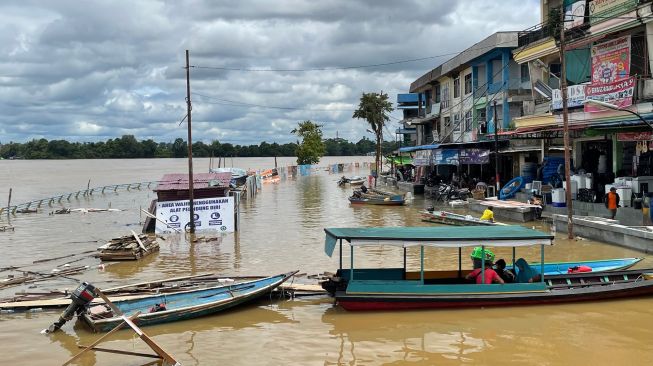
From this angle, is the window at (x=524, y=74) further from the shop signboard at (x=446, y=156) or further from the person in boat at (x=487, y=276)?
the person in boat at (x=487, y=276)

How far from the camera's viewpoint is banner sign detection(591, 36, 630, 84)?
922 inches

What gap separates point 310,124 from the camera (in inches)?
4048

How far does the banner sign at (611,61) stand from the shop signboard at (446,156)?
1364 cm

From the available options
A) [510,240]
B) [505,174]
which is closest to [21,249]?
[510,240]

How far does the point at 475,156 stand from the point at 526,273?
23278 millimetres

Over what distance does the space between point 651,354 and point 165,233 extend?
2080 centimetres

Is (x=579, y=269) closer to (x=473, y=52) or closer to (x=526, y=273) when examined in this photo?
(x=526, y=273)

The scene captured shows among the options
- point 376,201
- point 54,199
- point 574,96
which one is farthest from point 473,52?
point 54,199

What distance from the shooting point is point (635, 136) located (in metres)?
22.8

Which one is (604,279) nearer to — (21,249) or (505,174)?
(21,249)

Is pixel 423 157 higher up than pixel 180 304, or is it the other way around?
pixel 423 157

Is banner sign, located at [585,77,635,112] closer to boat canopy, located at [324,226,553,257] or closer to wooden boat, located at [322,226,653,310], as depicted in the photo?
wooden boat, located at [322,226,653,310]

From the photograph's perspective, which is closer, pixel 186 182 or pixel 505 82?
pixel 186 182

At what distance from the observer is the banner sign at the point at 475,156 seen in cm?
3566
